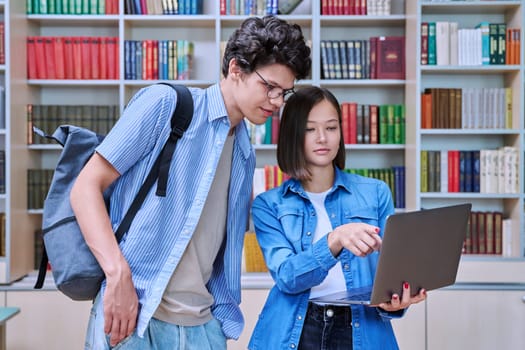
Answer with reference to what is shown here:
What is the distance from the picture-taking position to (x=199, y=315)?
1528mm

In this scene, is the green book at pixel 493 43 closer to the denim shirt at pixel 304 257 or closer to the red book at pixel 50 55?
the denim shirt at pixel 304 257

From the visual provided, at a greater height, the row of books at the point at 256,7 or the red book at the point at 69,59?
the row of books at the point at 256,7

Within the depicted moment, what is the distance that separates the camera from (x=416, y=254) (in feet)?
5.25

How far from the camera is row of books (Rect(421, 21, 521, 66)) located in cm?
386

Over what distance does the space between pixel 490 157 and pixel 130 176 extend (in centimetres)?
291

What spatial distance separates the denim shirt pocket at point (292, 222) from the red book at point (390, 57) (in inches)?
92.8

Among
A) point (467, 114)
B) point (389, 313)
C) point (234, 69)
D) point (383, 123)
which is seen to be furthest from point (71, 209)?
point (467, 114)

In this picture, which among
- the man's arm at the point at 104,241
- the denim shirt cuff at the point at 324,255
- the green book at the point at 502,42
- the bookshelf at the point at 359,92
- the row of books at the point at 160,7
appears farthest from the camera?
the row of books at the point at 160,7

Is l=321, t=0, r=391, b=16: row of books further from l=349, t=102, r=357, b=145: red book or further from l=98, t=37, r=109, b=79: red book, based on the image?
l=98, t=37, r=109, b=79: red book

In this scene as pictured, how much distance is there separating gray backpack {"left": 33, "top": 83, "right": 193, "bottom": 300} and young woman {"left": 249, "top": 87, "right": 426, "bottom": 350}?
443 millimetres

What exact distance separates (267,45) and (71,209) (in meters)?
0.56

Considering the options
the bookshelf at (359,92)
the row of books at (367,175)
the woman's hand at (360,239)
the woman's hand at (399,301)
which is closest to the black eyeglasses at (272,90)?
the woman's hand at (360,239)

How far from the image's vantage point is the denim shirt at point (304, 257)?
1676 mm

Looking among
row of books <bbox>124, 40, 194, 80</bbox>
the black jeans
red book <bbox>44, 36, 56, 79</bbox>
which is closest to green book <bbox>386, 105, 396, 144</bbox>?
row of books <bbox>124, 40, 194, 80</bbox>
